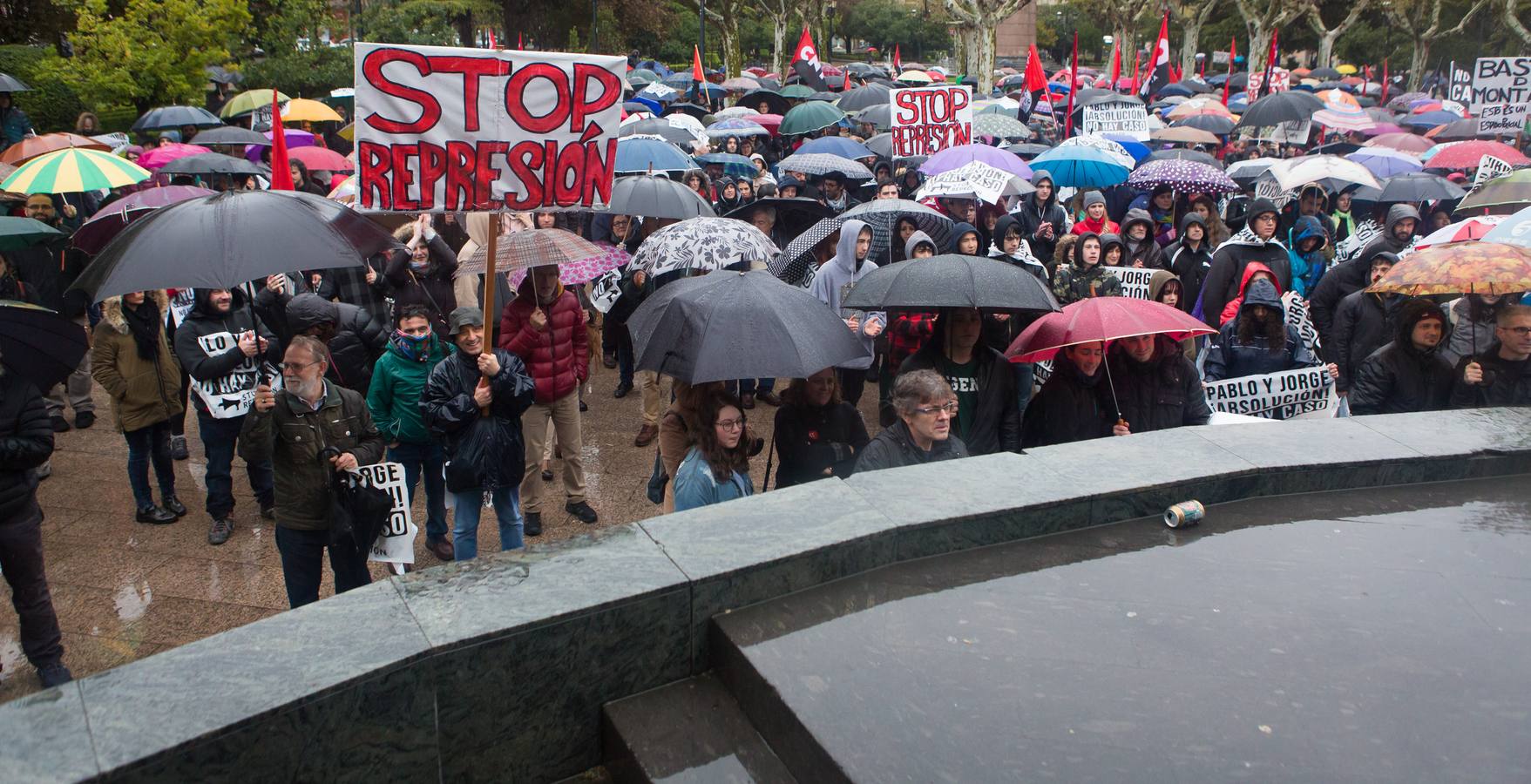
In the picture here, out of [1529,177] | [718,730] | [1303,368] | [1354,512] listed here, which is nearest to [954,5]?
[1529,177]

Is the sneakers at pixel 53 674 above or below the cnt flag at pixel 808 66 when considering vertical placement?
below

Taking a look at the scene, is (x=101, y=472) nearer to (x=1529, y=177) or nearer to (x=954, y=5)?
(x=1529, y=177)

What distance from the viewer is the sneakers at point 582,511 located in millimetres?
6691

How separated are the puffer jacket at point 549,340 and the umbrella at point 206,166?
20.1 ft

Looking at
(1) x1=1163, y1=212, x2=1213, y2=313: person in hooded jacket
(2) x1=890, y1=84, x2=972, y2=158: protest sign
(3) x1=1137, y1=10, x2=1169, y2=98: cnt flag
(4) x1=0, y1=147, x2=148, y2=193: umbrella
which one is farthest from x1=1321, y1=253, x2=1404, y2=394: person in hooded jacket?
(3) x1=1137, y1=10, x2=1169, y2=98: cnt flag

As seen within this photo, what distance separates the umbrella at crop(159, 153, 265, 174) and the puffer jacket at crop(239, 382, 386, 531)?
7.17m

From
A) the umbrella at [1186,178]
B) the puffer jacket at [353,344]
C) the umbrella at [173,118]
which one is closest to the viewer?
the puffer jacket at [353,344]

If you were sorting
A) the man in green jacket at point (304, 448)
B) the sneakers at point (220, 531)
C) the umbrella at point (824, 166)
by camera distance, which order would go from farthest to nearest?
1. the umbrella at point (824, 166)
2. the sneakers at point (220, 531)
3. the man in green jacket at point (304, 448)

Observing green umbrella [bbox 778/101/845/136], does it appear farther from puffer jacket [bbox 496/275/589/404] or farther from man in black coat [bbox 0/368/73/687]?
man in black coat [bbox 0/368/73/687]

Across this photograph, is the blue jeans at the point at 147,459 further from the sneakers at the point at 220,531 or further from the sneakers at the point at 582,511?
the sneakers at the point at 582,511

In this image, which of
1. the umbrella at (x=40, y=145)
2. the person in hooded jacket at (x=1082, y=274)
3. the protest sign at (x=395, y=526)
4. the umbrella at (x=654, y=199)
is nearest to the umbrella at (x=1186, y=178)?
the person in hooded jacket at (x=1082, y=274)

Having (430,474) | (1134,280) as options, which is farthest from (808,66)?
(430,474)

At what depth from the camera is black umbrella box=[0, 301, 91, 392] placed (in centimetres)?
441

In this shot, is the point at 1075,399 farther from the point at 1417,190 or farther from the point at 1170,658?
the point at 1417,190
